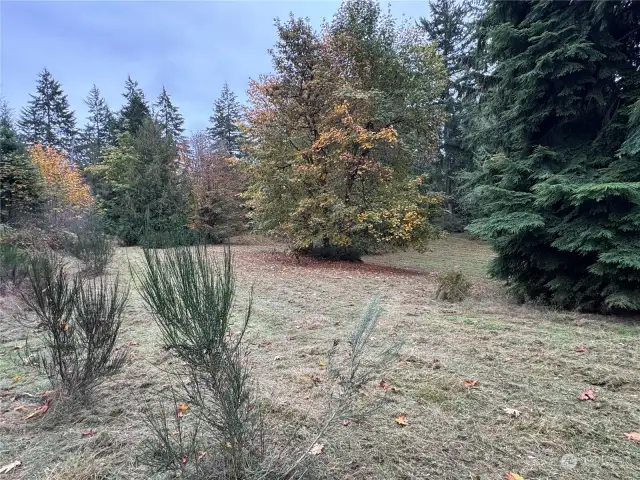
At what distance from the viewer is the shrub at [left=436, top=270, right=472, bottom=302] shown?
5.72 metres

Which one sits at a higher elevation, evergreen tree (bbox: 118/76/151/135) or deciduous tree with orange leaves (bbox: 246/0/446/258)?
evergreen tree (bbox: 118/76/151/135)

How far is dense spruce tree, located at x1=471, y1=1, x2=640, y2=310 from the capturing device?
15.0 feet

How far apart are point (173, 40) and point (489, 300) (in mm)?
7120

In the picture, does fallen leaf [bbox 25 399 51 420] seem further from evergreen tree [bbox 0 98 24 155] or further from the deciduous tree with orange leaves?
evergreen tree [bbox 0 98 24 155]

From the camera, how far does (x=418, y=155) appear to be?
440 inches

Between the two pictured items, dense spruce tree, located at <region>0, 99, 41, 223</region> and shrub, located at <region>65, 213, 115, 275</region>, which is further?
dense spruce tree, located at <region>0, 99, 41, 223</region>

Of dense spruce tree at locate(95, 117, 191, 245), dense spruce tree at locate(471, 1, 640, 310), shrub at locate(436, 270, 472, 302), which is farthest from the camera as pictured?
dense spruce tree at locate(95, 117, 191, 245)

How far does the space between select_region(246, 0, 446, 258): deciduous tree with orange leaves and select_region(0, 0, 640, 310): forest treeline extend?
45 mm

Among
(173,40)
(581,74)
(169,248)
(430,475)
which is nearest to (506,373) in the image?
(430,475)

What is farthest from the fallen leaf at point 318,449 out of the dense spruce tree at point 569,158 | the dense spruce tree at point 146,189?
the dense spruce tree at point 146,189

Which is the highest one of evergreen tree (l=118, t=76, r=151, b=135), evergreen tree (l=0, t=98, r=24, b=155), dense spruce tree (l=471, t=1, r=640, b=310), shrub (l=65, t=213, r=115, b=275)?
evergreen tree (l=118, t=76, r=151, b=135)

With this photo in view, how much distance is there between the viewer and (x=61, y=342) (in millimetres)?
2414

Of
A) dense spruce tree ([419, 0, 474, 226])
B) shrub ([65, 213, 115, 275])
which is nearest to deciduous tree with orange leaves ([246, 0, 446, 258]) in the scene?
shrub ([65, 213, 115, 275])

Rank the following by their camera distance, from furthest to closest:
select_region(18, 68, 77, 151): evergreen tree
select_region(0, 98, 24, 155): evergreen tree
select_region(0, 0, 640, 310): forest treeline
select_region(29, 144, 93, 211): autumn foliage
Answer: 1. select_region(18, 68, 77, 151): evergreen tree
2. select_region(29, 144, 93, 211): autumn foliage
3. select_region(0, 98, 24, 155): evergreen tree
4. select_region(0, 0, 640, 310): forest treeline
